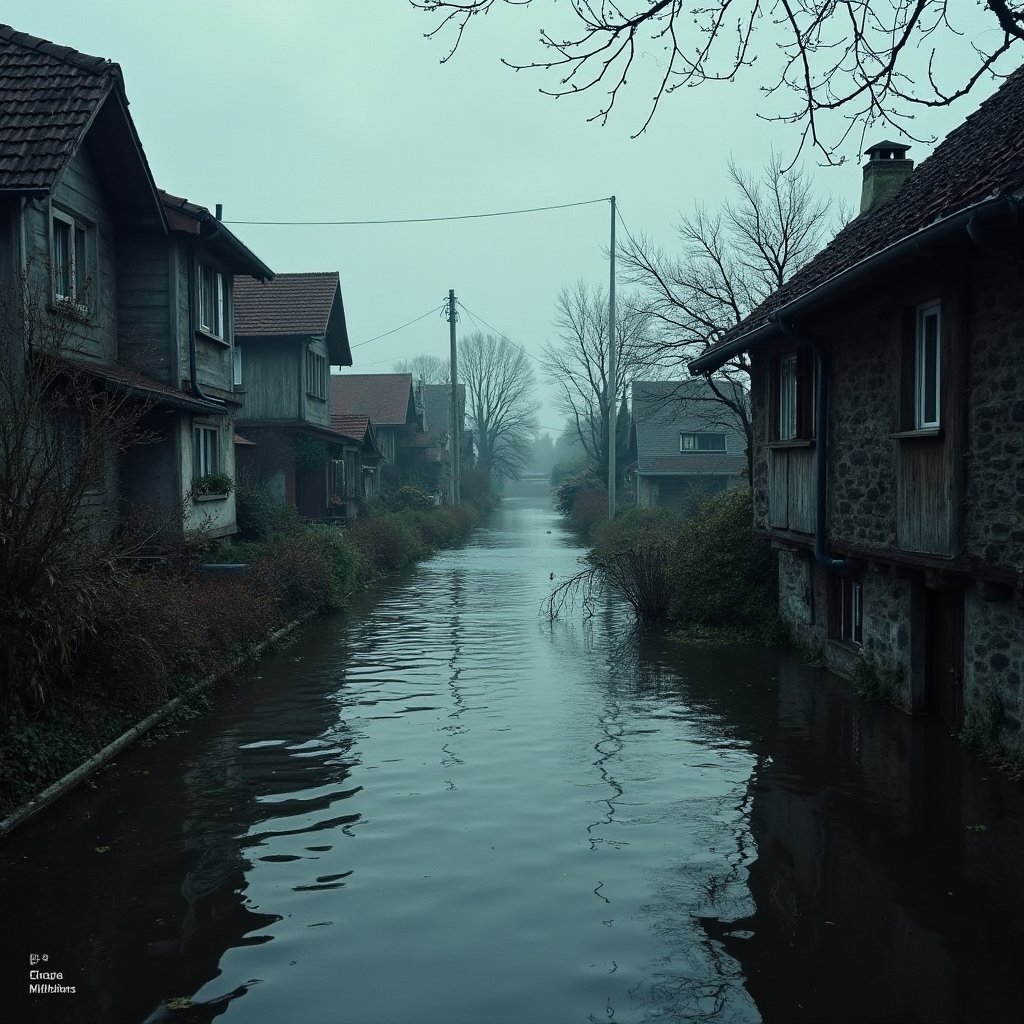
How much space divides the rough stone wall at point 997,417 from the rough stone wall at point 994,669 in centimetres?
62

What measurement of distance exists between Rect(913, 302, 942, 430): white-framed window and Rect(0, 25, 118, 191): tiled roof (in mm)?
10482

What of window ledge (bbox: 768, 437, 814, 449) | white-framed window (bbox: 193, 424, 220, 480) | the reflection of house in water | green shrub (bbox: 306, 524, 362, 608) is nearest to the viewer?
the reflection of house in water

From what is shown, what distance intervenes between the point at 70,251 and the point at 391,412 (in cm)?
4611

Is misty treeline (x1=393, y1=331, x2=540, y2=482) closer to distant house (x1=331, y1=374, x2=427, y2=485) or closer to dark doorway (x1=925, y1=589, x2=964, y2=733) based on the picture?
distant house (x1=331, y1=374, x2=427, y2=485)

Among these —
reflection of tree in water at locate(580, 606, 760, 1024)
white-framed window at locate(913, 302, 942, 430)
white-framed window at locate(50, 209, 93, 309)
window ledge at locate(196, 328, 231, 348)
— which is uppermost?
white-framed window at locate(50, 209, 93, 309)

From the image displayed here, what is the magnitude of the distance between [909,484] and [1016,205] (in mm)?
3672

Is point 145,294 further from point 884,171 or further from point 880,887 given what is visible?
point 880,887

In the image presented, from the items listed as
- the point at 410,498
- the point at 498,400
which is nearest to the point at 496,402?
the point at 498,400

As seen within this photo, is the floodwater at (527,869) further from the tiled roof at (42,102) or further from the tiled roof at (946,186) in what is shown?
the tiled roof at (42,102)

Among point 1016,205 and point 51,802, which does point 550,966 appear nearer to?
point 51,802

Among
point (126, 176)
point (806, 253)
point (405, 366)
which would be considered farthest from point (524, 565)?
point (405, 366)

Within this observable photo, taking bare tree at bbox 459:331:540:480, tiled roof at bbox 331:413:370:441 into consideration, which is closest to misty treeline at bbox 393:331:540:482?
bare tree at bbox 459:331:540:480

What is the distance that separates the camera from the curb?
328 inches

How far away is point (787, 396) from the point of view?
1619 centimetres
